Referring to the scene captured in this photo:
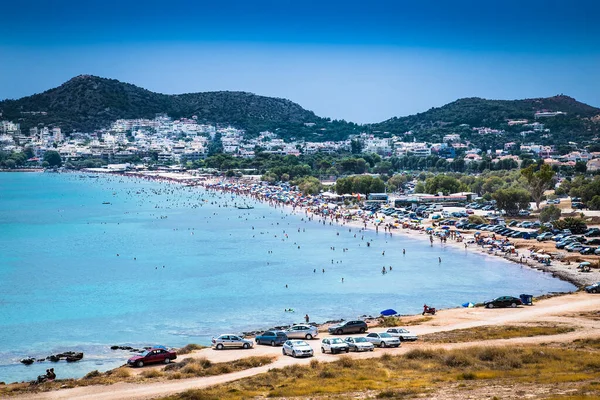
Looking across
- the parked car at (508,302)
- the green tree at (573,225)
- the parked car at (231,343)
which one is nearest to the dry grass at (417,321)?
the parked car at (508,302)

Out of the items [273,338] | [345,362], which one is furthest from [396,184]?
[345,362]

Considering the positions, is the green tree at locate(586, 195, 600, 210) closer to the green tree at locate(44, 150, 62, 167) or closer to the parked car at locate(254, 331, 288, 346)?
the parked car at locate(254, 331, 288, 346)

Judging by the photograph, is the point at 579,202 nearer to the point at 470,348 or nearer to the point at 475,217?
the point at 475,217

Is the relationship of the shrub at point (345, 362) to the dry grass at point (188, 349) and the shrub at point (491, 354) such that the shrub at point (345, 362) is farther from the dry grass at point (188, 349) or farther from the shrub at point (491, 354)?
the dry grass at point (188, 349)

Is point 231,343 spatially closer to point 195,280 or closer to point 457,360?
point 457,360

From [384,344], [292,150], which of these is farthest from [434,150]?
[384,344]

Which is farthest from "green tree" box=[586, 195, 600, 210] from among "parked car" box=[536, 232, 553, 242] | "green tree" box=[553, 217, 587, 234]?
"parked car" box=[536, 232, 553, 242]
